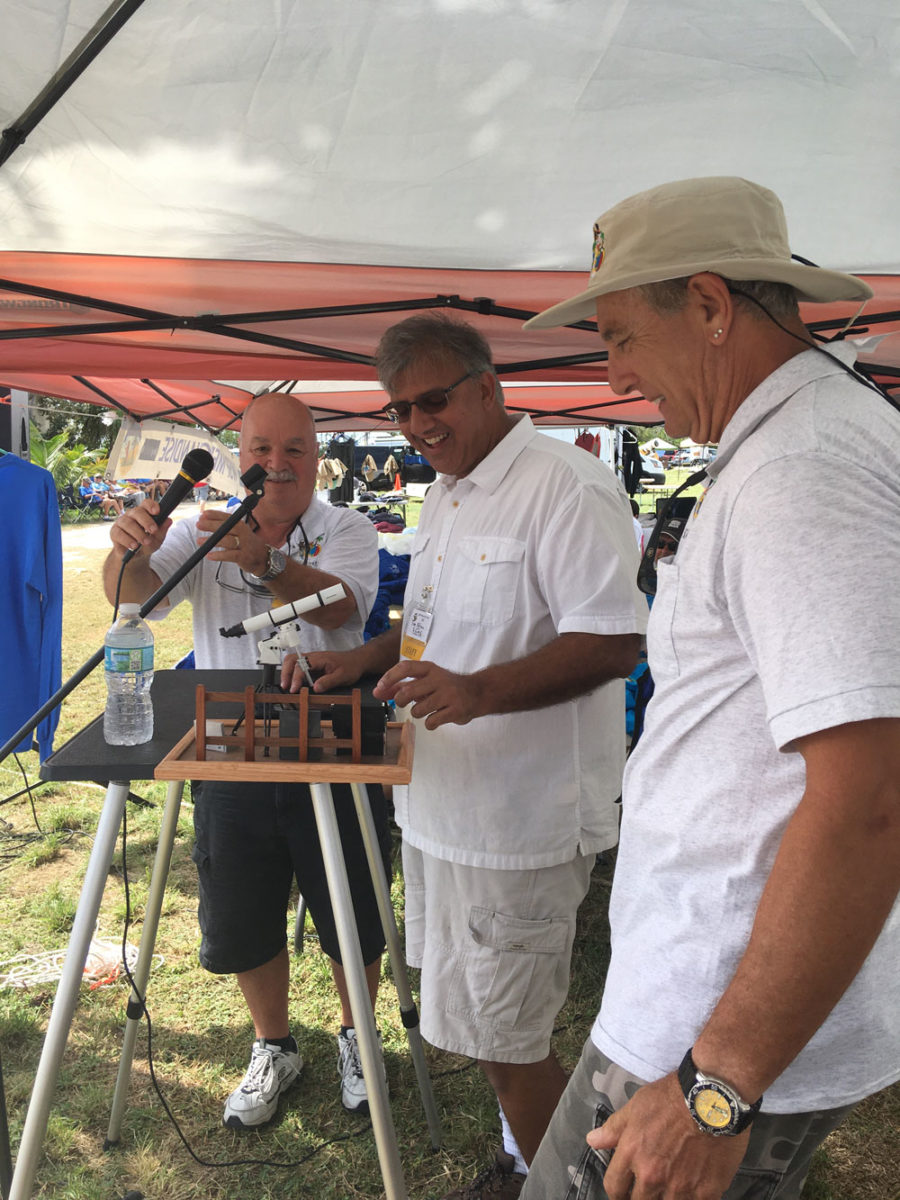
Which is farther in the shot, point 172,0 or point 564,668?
point 564,668

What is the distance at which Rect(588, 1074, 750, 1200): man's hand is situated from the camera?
0.87m

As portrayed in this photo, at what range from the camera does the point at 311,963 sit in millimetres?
3428

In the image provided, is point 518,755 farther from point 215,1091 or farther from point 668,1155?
point 215,1091

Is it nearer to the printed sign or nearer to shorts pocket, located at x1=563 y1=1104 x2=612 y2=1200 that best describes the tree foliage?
the printed sign

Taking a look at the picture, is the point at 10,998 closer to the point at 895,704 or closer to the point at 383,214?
the point at 383,214

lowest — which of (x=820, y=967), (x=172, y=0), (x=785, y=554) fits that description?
(x=820, y=967)

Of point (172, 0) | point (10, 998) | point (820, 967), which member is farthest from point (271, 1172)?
point (172, 0)

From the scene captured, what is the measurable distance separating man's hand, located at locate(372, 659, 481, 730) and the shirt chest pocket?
11.3 inches

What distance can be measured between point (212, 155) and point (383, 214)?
458 mm

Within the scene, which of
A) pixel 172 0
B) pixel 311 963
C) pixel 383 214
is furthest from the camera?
pixel 311 963

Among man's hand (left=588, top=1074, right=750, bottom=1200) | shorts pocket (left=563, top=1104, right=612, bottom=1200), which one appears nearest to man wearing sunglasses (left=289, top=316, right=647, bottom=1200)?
shorts pocket (left=563, top=1104, right=612, bottom=1200)

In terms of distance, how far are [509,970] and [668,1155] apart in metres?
1.05

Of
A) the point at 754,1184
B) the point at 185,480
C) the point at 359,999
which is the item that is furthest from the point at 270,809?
the point at 754,1184

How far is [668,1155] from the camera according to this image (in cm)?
88
